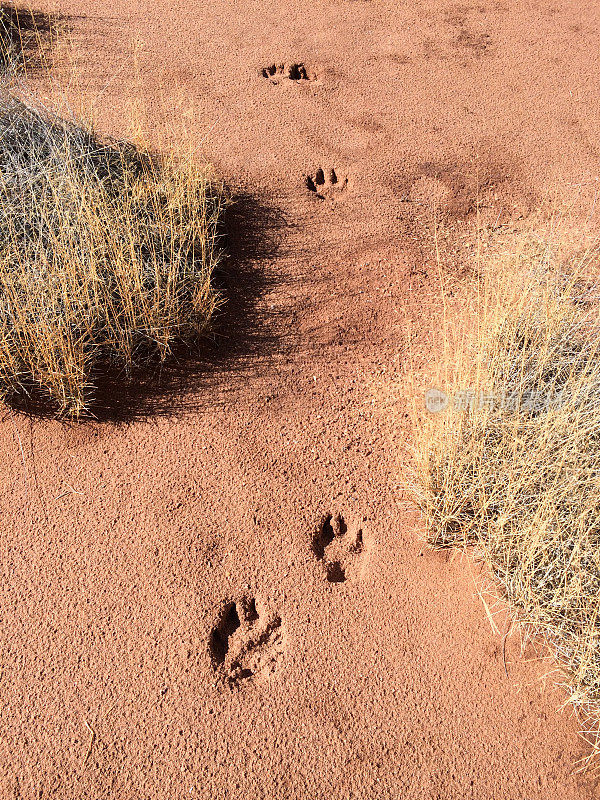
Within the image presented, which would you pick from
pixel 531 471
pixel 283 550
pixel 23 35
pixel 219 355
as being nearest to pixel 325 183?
pixel 219 355

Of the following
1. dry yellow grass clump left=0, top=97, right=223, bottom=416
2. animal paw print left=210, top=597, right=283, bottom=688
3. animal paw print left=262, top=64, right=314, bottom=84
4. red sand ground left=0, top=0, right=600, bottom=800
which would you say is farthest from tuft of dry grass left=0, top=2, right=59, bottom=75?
animal paw print left=210, top=597, right=283, bottom=688

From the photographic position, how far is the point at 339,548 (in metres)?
2.47

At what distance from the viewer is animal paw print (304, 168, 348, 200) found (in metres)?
3.81

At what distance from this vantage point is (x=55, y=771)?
198 centimetres

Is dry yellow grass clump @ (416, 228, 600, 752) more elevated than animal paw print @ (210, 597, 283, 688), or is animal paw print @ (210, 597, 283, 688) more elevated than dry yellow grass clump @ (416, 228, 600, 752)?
dry yellow grass clump @ (416, 228, 600, 752)

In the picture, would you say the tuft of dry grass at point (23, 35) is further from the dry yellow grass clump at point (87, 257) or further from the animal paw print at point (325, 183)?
the animal paw print at point (325, 183)

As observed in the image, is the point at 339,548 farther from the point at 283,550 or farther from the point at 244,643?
the point at 244,643

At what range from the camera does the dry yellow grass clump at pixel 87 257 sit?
2.80m

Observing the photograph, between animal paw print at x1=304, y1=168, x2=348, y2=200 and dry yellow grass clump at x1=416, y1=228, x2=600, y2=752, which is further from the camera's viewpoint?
animal paw print at x1=304, y1=168, x2=348, y2=200

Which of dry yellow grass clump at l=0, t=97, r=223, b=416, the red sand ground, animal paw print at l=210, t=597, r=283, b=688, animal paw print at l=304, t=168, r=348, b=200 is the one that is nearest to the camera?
the red sand ground

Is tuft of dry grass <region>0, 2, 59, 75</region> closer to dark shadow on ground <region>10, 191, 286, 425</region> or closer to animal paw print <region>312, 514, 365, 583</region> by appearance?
dark shadow on ground <region>10, 191, 286, 425</region>

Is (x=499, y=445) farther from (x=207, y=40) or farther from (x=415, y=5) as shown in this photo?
(x=415, y=5)

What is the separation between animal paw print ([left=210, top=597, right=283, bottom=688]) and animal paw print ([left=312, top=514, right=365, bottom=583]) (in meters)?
0.27

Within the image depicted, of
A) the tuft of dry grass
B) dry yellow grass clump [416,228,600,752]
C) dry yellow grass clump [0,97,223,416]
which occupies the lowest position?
dry yellow grass clump [416,228,600,752]
